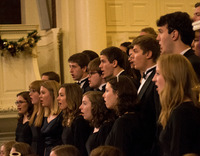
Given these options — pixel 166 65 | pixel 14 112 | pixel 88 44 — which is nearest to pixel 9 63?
pixel 14 112

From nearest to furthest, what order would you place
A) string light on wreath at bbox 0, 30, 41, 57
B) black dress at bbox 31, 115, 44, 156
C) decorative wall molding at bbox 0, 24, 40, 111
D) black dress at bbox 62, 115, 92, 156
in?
black dress at bbox 62, 115, 92, 156
black dress at bbox 31, 115, 44, 156
string light on wreath at bbox 0, 30, 41, 57
decorative wall molding at bbox 0, 24, 40, 111

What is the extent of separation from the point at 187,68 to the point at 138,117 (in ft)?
2.46

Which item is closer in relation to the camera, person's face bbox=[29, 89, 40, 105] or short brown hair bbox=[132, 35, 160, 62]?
short brown hair bbox=[132, 35, 160, 62]

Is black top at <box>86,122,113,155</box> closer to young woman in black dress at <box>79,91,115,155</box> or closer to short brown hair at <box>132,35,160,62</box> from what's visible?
young woman in black dress at <box>79,91,115,155</box>

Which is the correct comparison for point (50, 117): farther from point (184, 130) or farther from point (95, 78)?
point (184, 130)

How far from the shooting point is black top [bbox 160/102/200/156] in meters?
2.71

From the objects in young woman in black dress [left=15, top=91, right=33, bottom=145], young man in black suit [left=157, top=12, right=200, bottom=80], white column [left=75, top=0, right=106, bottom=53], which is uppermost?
white column [left=75, top=0, right=106, bottom=53]

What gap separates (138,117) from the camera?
3.50 meters

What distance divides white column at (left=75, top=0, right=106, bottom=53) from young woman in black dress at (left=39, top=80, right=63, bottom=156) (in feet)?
12.1

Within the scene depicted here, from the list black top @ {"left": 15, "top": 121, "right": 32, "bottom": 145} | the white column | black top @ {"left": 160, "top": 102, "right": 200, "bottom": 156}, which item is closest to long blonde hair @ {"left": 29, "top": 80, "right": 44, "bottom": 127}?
black top @ {"left": 15, "top": 121, "right": 32, "bottom": 145}

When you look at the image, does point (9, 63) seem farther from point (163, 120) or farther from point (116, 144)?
point (163, 120)

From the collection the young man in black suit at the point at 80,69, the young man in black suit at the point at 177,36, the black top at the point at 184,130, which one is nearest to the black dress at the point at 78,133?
the young man in black suit at the point at 80,69

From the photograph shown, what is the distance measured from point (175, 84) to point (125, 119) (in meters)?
0.68

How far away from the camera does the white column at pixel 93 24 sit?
8.94 metres
